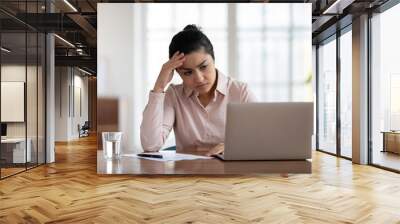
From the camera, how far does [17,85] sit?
586 centimetres

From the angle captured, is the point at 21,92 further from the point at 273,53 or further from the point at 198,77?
the point at 198,77

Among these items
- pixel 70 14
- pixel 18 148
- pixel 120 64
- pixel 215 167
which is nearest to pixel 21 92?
pixel 18 148

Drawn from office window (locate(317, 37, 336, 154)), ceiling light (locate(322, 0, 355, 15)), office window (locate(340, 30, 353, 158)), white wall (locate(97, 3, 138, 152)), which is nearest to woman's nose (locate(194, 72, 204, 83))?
white wall (locate(97, 3, 138, 152))

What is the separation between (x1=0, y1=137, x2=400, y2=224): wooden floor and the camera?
129 inches

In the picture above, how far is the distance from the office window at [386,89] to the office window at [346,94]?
0.81 meters

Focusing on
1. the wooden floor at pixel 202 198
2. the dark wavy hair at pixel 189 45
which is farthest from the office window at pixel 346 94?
the dark wavy hair at pixel 189 45

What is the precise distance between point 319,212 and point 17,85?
176 inches

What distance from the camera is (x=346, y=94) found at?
812 centimetres

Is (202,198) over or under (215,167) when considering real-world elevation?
under

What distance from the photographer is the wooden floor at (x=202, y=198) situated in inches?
129

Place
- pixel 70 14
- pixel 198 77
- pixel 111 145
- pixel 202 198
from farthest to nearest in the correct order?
pixel 70 14, pixel 202 198, pixel 198 77, pixel 111 145

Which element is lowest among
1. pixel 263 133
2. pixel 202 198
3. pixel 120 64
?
pixel 202 198

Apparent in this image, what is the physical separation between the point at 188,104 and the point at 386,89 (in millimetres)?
5223

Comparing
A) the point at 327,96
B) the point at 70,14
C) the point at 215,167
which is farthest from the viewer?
the point at 327,96
